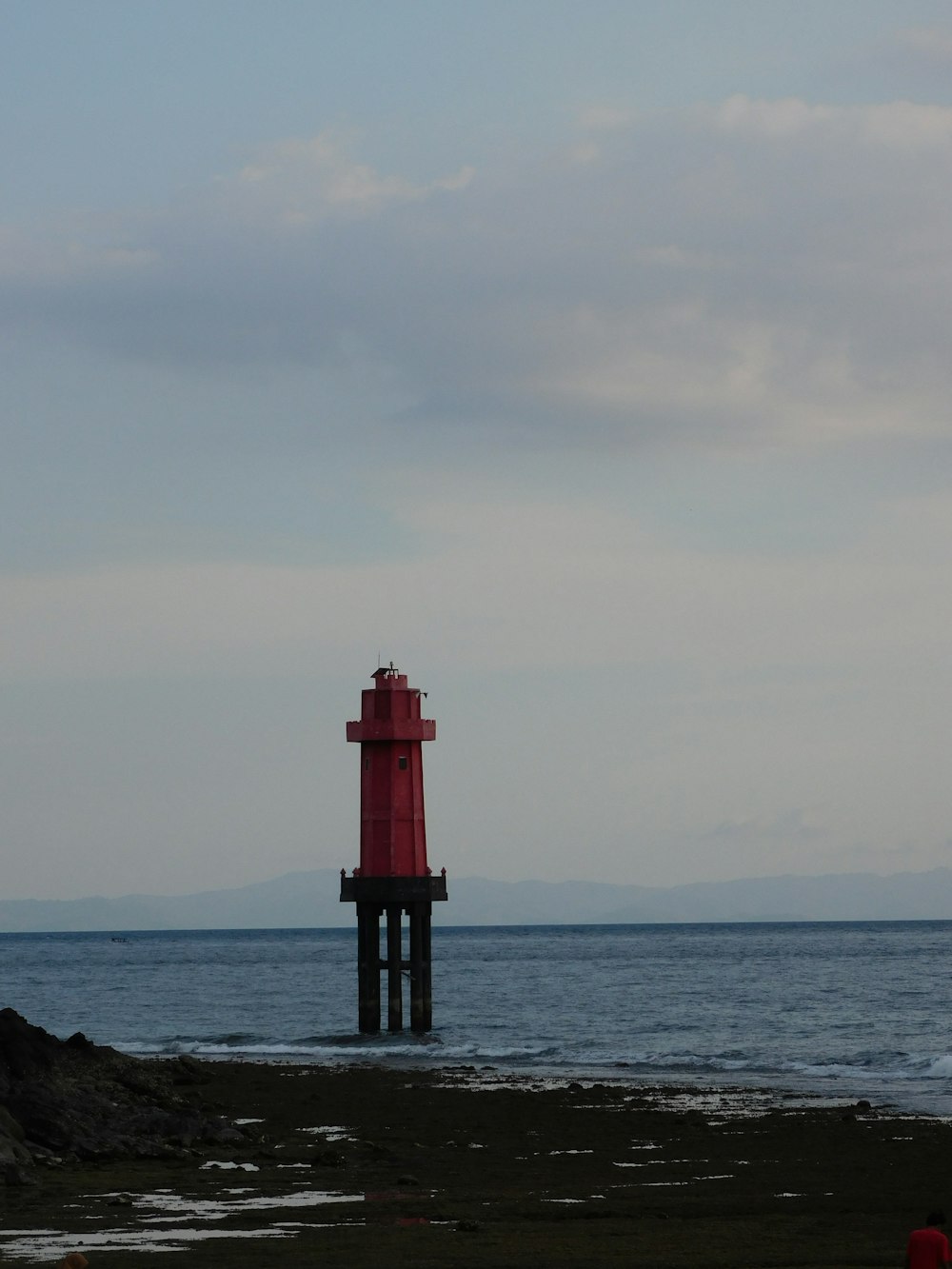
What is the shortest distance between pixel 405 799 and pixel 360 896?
3.01 metres

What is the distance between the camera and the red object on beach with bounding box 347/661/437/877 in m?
46.7

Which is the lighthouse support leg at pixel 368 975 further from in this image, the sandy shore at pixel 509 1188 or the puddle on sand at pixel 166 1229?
the puddle on sand at pixel 166 1229

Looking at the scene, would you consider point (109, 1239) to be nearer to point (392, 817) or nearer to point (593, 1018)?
point (392, 817)

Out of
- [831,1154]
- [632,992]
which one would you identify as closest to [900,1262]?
[831,1154]

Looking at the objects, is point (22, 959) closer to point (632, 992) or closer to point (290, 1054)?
point (632, 992)

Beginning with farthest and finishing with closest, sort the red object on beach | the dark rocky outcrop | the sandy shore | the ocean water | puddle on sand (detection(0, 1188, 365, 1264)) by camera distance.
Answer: the red object on beach → the ocean water → the dark rocky outcrop → the sandy shore → puddle on sand (detection(0, 1188, 365, 1264))

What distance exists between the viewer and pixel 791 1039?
5006cm

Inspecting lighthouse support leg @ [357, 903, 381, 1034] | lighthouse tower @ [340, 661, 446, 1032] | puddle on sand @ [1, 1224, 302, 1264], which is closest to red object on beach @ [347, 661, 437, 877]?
lighthouse tower @ [340, 661, 446, 1032]

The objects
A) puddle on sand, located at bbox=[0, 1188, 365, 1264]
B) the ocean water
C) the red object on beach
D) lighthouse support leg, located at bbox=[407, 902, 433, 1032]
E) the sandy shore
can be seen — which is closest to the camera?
puddle on sand, located at bbox=[0, 1188, 365, 1264]

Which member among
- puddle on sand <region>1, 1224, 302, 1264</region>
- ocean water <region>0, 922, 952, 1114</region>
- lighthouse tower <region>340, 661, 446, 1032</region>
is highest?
lighthouse tower <region>340, 661, 446, 1032</region>

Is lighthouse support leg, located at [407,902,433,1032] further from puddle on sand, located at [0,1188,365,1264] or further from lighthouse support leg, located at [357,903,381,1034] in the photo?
puddle on sand, located at [0,1188,365,1264]

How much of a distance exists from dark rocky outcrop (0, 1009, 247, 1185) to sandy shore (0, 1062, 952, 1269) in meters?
0.56

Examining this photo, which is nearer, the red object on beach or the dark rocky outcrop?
the dark rocky outcrop

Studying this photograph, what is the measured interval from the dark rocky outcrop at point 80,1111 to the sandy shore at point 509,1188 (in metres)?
0.56
